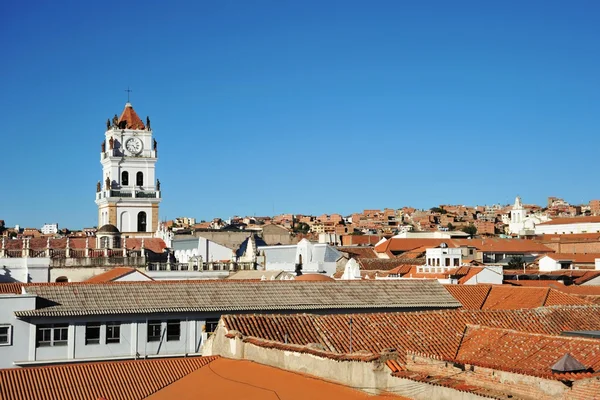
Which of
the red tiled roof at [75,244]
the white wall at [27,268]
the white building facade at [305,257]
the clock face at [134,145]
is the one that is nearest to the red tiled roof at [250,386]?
the white wall at [27,268]

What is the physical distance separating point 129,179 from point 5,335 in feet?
168

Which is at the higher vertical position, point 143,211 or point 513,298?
point 143,211

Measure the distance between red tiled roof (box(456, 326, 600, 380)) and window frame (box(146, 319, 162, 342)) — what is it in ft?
39.2

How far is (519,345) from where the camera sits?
17.9 metres

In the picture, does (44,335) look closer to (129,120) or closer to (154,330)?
(154,330)

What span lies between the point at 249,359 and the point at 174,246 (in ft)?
183

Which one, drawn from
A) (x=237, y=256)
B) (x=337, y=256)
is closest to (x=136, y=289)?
(x=237, y=256)

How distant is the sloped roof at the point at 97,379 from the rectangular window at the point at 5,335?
8785mm

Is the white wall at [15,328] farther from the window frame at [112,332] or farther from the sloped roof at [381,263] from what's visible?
the sloped roof at [381,263]

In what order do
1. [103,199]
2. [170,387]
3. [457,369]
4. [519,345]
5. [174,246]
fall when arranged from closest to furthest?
[457,369] → [170,387] → [519,345] → [174,246] → [103,199]

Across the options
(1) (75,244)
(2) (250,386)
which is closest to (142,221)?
(1) (75,244)

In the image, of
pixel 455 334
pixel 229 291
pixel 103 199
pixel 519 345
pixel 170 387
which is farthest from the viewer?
pixel 103 199

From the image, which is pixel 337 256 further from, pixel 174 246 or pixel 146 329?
pixel 146 329

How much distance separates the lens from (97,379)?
718 inches
